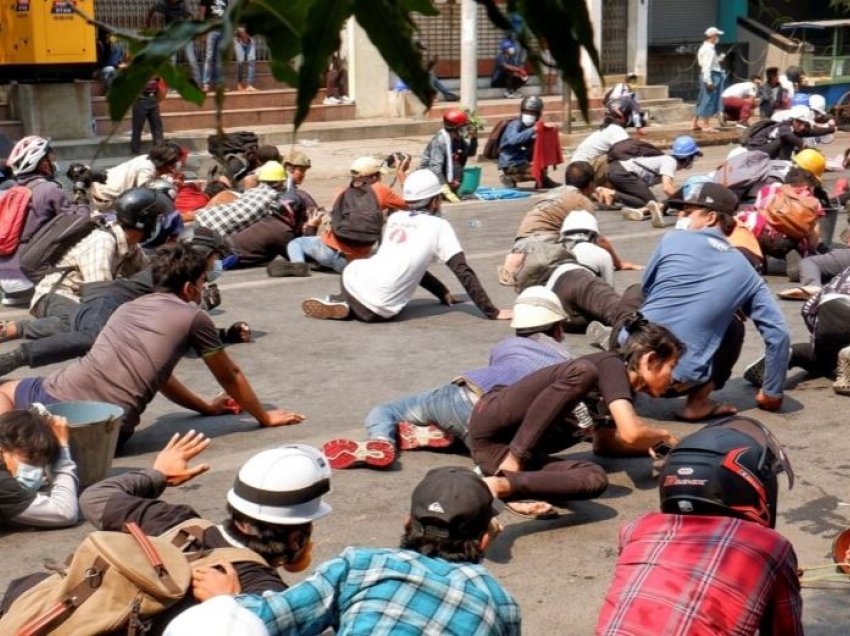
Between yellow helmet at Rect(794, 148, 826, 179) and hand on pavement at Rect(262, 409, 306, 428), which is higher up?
yellow helmet at Rect(794, 148, 826, 179)

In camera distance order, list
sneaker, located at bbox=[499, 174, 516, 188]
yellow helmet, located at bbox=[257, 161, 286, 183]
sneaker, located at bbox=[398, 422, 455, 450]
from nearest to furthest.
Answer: sneaker, located at bbox=[398, 422, 455, 450] < yellow helmet, located at bbox=[257, 161, 286, 183] < sneaker, located at bbox=[499, 174, 516, 188]

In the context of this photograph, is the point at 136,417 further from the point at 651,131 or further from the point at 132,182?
the point at 651,131

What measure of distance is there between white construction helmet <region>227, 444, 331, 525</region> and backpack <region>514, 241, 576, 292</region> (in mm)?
5546

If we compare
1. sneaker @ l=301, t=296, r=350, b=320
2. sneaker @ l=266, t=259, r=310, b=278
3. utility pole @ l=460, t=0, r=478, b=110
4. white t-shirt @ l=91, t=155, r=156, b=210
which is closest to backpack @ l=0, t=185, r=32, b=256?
white t-shirt @ l=91, t=155, r=156, b=210

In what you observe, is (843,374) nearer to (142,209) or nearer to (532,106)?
(142,209)

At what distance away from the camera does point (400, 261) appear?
1097 centimetres

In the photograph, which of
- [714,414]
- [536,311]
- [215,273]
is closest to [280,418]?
[536,311]

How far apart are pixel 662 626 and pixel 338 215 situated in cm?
874

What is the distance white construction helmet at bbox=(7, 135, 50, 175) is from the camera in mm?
11359

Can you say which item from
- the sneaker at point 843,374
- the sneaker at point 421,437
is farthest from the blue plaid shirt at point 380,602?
the sneaker at point 843,374

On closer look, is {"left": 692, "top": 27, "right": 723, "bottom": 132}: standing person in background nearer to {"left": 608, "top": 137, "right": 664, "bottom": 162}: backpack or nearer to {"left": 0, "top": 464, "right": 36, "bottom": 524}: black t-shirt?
{"left": 608, "top": 137, "right": 664, "bottom": 162}: backpack

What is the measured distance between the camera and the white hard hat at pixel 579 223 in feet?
35.1

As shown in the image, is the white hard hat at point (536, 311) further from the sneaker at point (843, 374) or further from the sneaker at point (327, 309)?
the sneaker at point (327, 309)

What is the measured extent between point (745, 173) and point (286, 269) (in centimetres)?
439
